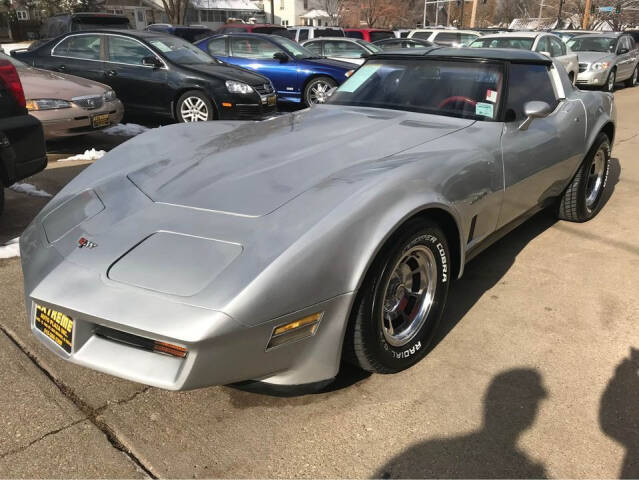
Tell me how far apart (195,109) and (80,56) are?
2.11m

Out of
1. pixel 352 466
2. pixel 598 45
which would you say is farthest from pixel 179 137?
pixel 598 45

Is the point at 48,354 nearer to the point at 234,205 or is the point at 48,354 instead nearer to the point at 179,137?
the point at 234,205

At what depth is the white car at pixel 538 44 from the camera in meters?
11.9

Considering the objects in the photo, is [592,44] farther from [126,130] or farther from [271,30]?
[126,130]

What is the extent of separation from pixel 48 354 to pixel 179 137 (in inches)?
59.0

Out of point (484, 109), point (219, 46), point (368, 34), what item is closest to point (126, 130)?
point (219, 46)

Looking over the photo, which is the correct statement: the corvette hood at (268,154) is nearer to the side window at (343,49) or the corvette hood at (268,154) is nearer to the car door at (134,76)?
the car door at (134,76)

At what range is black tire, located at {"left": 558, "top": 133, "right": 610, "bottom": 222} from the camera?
13.8 ft

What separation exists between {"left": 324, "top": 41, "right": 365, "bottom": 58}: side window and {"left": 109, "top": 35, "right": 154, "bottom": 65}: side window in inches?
225

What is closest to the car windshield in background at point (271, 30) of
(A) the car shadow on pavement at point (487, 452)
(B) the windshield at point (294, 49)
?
(B) the windshield at point (294, 49)

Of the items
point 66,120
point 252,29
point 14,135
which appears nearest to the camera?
point 14,135

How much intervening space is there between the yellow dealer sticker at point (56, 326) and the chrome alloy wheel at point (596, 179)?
4176 mm

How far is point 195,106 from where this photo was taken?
770 cm

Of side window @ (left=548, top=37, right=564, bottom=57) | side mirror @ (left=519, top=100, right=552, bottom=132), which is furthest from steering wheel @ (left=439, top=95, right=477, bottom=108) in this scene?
side window @ (left=548, top=37, right=564, bottom=57)
